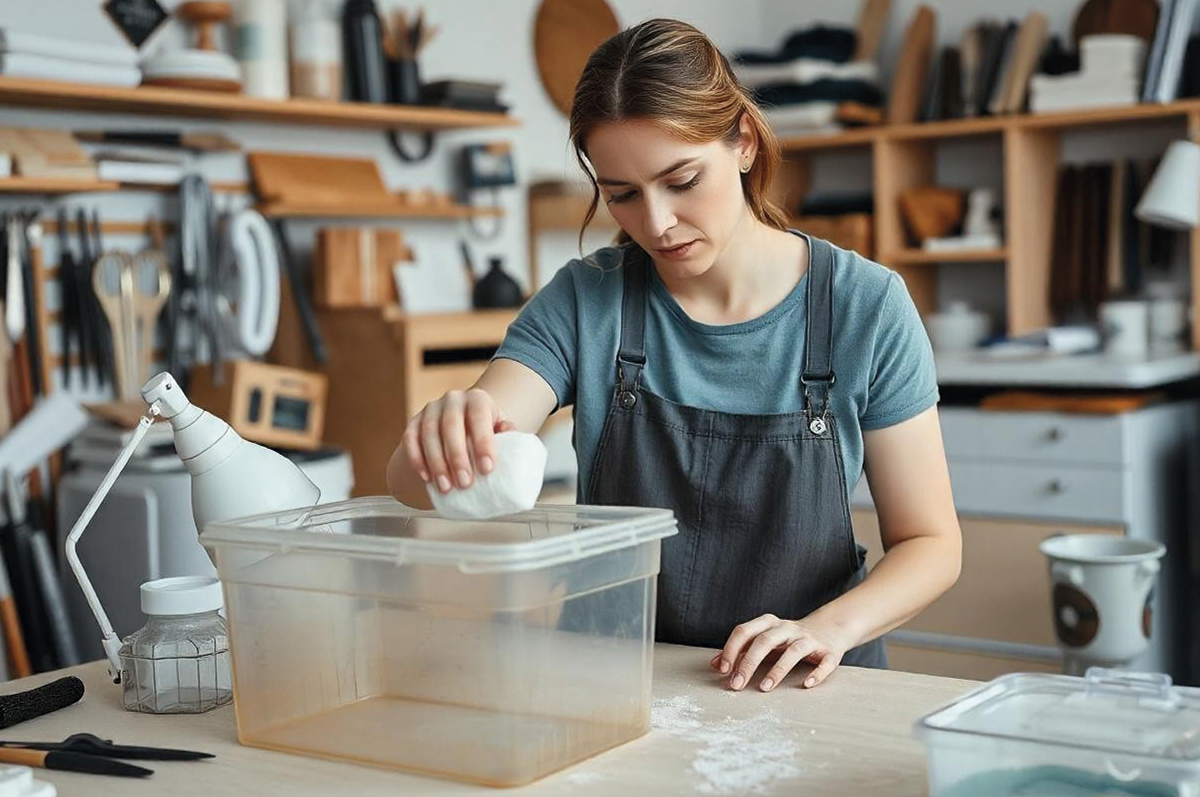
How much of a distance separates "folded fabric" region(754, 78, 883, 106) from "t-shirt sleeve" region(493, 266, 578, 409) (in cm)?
249

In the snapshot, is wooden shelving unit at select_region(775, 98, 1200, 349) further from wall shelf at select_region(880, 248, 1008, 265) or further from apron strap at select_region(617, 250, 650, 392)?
apron strap at select_region(617, 250, 650, 392)

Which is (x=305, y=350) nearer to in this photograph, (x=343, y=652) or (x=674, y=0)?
(x=674, y=0)

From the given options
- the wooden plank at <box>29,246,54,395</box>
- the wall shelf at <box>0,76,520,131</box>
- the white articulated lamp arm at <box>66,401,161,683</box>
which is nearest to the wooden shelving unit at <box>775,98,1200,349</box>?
the wall shelf at <box>0,76,520,131</box>

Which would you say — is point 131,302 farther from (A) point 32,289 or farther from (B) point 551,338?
(B) point 551,338

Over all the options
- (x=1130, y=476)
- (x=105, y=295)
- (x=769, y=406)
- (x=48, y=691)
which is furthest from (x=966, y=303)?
(x=48, y=691)

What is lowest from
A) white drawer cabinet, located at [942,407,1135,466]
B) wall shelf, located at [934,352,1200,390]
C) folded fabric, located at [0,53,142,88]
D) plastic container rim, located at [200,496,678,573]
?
white drawer cabinet, located at [942,407,1135,466]

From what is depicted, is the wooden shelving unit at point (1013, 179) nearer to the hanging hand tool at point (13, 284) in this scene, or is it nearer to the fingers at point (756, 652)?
the hanging hand tool at point (13, 284)

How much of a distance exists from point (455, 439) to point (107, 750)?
0.36 meters

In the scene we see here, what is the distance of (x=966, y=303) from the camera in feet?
13.3

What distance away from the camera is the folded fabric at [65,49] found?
2.59 m

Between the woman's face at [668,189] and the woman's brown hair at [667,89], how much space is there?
14 mm

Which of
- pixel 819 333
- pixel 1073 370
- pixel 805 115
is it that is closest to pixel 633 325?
pixel 819 333

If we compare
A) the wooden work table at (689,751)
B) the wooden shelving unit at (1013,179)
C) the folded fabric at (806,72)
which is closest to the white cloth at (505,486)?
the wooden work table at (689,751)

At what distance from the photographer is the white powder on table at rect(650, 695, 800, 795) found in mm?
993
